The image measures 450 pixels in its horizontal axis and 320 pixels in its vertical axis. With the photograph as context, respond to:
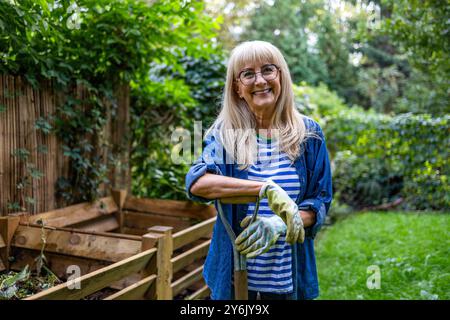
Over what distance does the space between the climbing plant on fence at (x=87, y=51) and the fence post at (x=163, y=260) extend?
0.97 meters

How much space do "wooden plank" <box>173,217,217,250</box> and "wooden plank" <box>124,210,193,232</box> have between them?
0.27m

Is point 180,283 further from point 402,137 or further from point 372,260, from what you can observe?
point 402,137

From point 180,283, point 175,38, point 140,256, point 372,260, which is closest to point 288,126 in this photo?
point 140,256

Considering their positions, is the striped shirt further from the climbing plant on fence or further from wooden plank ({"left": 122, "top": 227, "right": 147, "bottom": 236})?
wooden plank ({"left": 122, "top": 227, "right": 147, "bottom": 236})

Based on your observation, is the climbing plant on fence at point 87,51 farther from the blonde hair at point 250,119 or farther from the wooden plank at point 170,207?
the blonde hair at point 250,119

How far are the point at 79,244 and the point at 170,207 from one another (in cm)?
120

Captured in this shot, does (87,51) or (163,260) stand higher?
(87,51)

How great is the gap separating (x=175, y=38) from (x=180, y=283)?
6.28ft

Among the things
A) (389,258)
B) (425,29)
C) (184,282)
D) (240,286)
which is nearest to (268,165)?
(240,286)

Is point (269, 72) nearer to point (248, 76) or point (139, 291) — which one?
point (248, 76)

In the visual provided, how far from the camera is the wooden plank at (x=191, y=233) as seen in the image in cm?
278

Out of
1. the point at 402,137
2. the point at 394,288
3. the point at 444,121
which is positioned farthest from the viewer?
the point at 402,137

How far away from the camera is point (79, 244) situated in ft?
7.91

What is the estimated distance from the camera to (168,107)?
4.00m
